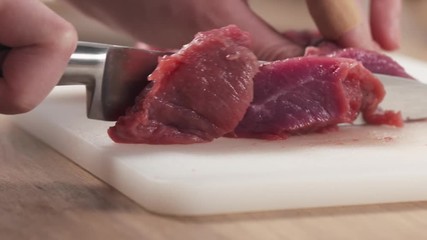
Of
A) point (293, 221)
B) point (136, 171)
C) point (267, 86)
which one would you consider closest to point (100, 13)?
point (267, 86)

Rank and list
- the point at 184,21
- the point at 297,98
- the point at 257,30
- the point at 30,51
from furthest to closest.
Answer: the point at 184,21, the point at 257,30, the point at 297,98, the point at 30,51

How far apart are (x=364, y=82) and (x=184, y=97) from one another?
470mm

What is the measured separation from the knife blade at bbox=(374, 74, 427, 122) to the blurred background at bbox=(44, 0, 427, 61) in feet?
5.11

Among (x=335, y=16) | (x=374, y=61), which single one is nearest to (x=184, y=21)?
(x=335, y=16)

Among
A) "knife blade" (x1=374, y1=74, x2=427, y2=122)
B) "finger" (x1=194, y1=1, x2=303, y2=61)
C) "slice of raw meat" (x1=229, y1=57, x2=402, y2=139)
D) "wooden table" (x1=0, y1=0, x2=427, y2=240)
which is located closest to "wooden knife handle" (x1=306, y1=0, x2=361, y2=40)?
"finger" (x1=194, y1=1, x2=303, y2=61)

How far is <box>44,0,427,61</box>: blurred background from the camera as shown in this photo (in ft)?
13.4

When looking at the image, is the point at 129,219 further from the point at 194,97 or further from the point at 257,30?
the point at 257,30

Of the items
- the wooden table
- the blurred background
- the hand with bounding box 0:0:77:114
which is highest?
the hand with bounding box 0:0:77:114

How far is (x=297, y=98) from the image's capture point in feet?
6.59

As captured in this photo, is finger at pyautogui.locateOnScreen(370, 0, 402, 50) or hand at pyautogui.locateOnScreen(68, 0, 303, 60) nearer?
hand at pyautogui.locateOnScreen(68, 0, 303, 60)

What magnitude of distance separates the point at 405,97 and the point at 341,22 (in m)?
0.43

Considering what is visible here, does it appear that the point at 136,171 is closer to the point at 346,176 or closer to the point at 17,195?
the point at 17,195

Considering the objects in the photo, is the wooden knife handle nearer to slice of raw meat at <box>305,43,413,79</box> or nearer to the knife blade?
slice of raw meat at <box>305,43,413,79</box>

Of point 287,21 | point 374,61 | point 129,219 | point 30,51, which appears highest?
point 30,51
